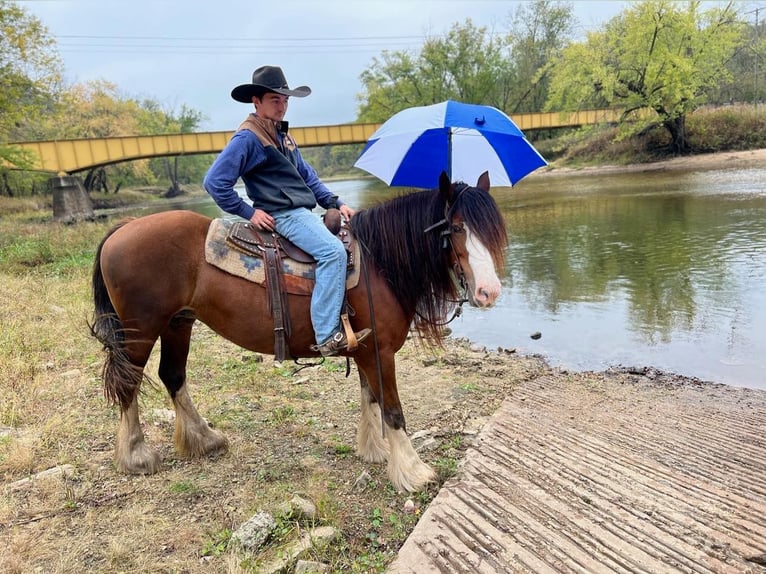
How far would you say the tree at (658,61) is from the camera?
31.0 meters

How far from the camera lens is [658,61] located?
31188mm

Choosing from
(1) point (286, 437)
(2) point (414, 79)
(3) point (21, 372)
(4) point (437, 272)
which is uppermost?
(2) point (414, 79)

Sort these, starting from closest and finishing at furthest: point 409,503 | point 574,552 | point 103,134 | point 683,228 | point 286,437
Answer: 1. point 574,552
2. point 409,503
3. point 286,437
4. point 683,228
5. point 103,134

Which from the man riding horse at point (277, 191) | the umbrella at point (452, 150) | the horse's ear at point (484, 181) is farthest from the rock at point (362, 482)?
the umbrella at point (452, 150)

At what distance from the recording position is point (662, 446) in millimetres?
4059

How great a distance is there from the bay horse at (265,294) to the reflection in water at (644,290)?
59 centimetres

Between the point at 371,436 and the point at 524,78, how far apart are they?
6199 centimetres

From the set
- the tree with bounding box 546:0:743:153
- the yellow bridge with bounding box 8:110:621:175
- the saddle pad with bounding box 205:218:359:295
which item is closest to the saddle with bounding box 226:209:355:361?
the saddle pad with bounding box 205:218:359:295

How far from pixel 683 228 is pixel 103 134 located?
53685 millimetres

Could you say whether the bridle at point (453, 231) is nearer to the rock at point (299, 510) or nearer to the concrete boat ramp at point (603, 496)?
the concrete boat ramp at point (603, 496)

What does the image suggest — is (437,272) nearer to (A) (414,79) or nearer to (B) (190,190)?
(A) (414,79)

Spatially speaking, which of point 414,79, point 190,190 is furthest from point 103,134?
point 414,79

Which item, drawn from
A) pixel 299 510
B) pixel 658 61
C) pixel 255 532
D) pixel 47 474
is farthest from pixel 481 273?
pixel 658 61

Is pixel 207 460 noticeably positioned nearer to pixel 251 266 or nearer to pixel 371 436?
pixel 371 436
